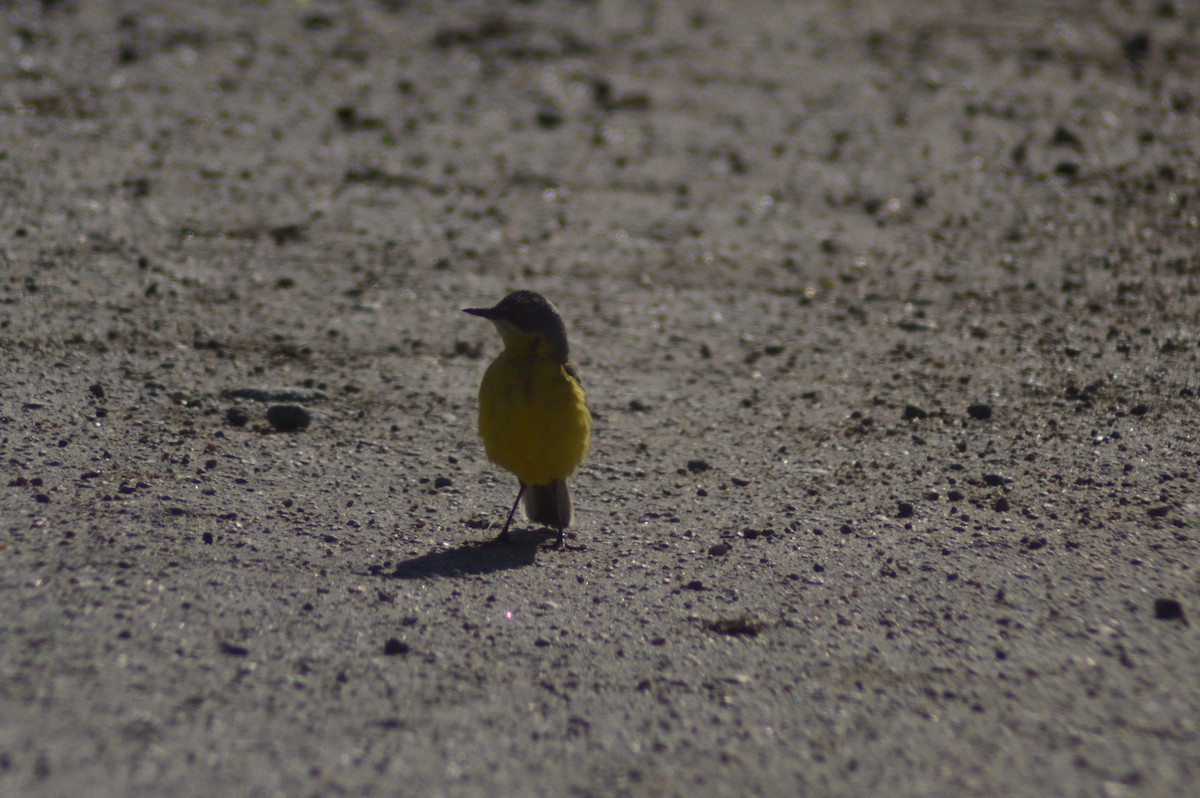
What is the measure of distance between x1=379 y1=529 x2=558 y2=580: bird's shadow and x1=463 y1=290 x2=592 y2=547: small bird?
0.26 feet

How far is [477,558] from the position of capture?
17.3ft

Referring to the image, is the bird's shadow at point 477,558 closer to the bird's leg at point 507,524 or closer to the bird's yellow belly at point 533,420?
the bird's leg at point 507,524

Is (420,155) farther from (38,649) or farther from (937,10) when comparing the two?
(937,10)

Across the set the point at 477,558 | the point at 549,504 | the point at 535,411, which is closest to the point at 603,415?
the point at 549,504

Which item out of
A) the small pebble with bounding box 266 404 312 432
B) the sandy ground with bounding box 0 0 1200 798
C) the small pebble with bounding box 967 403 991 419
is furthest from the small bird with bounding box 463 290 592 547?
the small pebble with bounding box 967 403 991 419

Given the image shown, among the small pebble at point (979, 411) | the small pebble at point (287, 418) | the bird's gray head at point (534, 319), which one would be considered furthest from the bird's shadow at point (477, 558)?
the small pebble at point (979, 411)

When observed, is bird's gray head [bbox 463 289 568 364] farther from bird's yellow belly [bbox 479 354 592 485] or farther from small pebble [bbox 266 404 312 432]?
small pebble [bbox 266 404 312 432]

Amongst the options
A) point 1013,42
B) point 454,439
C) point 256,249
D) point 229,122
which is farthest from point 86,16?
point 1013,42

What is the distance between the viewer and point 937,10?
16.6 m

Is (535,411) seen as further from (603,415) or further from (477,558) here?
(603,415)

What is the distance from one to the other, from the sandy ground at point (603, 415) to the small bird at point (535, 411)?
281mm

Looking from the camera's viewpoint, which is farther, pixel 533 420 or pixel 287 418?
pixel 287 418

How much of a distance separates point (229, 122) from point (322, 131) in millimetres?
877

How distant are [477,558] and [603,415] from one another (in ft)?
6.41
